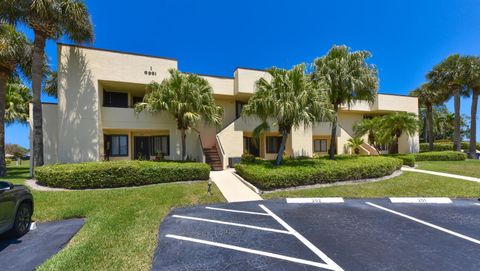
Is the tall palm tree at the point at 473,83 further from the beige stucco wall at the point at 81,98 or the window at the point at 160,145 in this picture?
the beige stucco wall at the point at 81,98

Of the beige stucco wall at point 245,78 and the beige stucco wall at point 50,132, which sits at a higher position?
the beige stucco wall at point 245,78

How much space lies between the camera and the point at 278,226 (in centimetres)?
591

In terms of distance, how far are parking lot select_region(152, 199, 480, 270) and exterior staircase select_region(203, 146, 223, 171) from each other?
27.9 ft

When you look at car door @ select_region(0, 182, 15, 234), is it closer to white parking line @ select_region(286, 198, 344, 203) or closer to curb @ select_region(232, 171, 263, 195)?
curb @ select_region(232, 171, 263, 195)

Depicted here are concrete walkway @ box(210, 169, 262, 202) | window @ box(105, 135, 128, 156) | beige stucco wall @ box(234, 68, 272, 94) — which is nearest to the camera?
concrete walkway @ box(210, 169, 262, 202)

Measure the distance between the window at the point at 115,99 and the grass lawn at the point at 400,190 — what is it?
1373cm

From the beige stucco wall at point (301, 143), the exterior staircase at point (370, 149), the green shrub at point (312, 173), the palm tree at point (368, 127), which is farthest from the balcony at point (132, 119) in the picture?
the exterior staircase at point (370, 149)

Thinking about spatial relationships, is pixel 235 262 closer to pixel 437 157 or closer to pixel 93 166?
pixel 93 166

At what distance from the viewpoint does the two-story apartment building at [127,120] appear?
14.1 m

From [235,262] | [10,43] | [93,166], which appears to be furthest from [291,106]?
[10,43]

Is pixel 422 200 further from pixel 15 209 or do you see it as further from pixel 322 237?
pixel 15 209

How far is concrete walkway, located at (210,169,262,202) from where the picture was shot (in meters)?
9.29

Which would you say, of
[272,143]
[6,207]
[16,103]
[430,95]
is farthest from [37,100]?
[430,95]

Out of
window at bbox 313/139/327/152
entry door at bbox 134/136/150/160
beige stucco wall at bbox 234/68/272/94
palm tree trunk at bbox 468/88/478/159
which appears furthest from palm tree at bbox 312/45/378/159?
palm tree trunk at bbox 468/88/478/159
